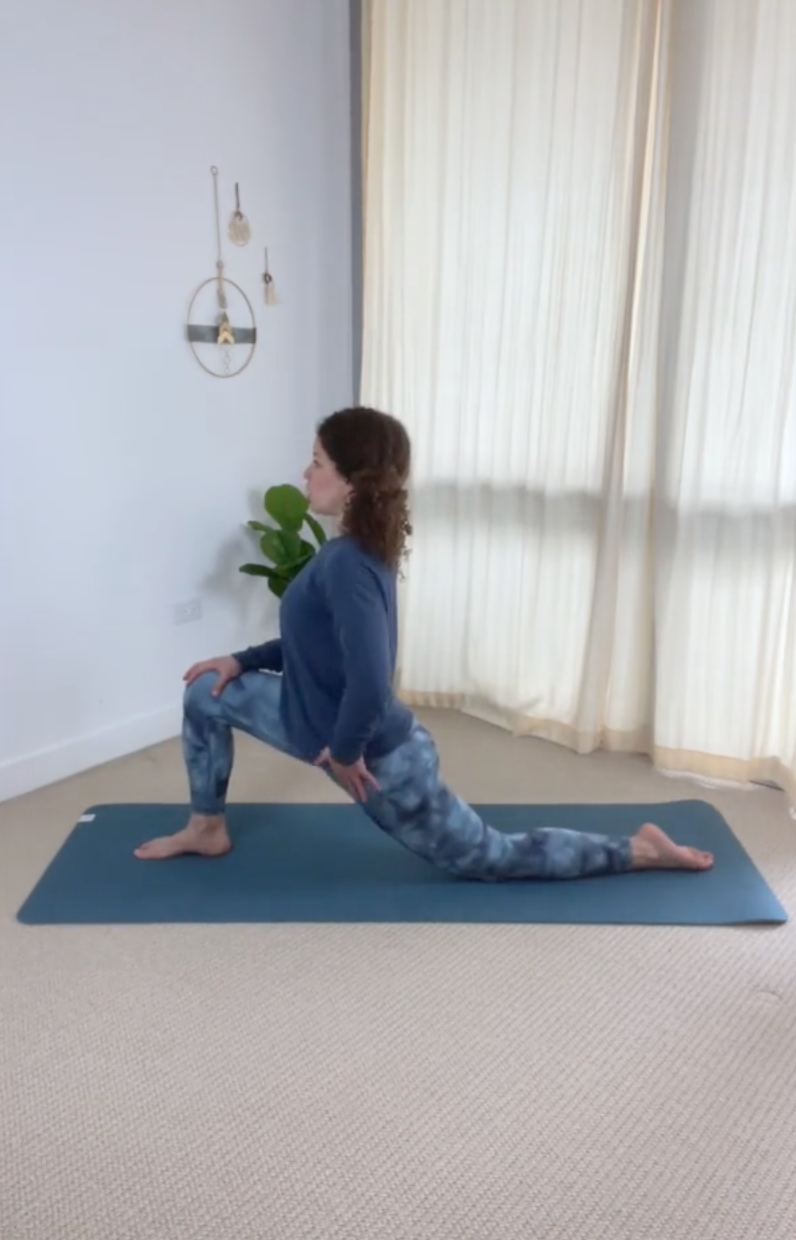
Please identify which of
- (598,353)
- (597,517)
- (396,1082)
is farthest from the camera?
(597,517)

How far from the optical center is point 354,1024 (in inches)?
73.9

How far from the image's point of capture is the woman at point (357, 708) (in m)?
1.97

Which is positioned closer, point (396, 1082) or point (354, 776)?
point (396, 1082)

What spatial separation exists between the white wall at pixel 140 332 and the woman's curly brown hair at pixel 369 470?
3.61 ft

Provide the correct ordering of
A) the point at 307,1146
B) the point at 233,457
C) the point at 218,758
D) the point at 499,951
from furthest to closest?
the point at 233,457 → the point at 218,758 → the point at 499,951 → the point at 307,1146

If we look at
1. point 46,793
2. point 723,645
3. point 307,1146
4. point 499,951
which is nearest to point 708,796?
point 723,645

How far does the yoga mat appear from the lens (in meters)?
2.20

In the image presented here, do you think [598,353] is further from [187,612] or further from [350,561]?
[187,612]

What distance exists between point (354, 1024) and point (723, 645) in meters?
1.52

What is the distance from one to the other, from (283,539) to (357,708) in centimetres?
128

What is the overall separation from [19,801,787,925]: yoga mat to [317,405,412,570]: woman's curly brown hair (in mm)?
796

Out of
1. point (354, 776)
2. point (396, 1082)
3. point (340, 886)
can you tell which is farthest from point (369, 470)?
point (396, 1082)

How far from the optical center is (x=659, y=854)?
2338mm

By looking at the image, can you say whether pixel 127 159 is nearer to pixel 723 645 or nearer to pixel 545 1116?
pixel 723 645
